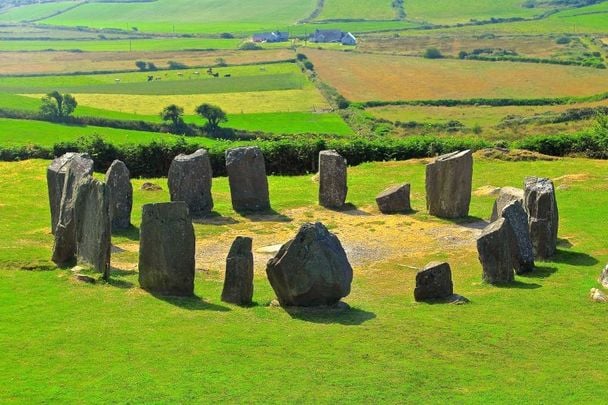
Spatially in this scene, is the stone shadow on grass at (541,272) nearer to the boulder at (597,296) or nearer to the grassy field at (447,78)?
the boulder at (597,296)

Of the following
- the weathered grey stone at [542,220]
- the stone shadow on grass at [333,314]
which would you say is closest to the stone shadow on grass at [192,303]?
the stone shadow on grass at [333,314]

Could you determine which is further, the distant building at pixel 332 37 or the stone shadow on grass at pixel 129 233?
the distant building at pixel 332 37

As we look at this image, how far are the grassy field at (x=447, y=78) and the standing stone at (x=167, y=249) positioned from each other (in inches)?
3098

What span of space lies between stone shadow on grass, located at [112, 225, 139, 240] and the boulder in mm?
16737

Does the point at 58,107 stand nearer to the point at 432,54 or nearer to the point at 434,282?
the point at 434,282

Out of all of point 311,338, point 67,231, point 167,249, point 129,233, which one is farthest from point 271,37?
point 311,338

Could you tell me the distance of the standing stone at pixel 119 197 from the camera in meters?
38.5

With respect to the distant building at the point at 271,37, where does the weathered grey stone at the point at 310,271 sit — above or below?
below

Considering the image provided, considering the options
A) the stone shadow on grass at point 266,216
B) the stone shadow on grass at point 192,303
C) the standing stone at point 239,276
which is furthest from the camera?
the stone shadow on grass at point 266,216

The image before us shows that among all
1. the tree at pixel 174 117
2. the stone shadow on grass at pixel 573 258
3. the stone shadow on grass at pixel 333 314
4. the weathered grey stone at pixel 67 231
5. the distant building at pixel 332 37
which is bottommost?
the tree at pixel 174 117

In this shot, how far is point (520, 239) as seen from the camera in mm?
31500

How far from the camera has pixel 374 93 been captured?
110 meters

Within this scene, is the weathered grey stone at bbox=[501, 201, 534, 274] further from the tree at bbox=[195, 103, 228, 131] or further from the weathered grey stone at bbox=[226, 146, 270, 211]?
the tree at bbox=[195, 103, 228, 131]

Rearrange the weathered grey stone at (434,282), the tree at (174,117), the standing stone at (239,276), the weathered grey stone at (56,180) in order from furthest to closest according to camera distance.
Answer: the tree at (174,117) < the weathered grey stone at (56,180) < the weathered grey stone at (434,282) < the standing stone at (239,276)
